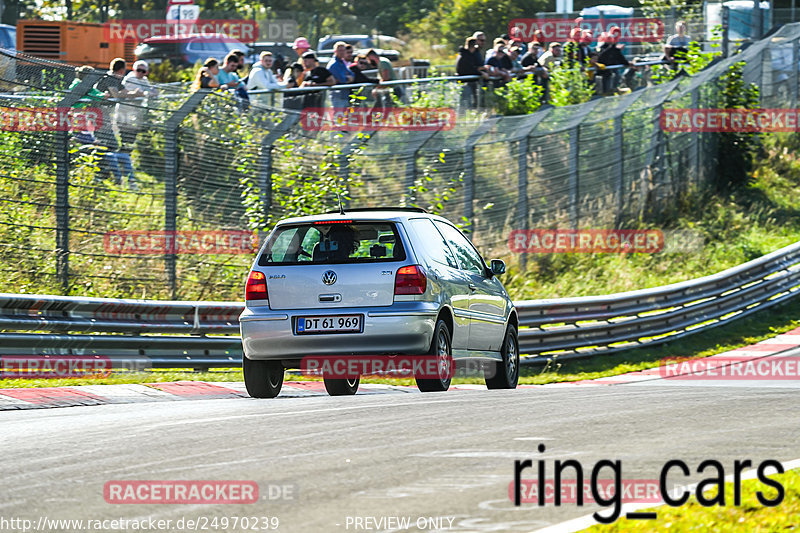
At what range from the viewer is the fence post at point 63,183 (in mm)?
14719

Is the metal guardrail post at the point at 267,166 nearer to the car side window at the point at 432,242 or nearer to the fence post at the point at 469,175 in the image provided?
the fence post at the point at 469,175

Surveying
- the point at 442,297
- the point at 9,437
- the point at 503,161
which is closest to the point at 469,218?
the point at 503,161

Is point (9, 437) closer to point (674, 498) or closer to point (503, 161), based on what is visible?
point (674, 498)

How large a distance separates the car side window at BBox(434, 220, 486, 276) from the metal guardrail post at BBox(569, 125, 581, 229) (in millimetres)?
10203

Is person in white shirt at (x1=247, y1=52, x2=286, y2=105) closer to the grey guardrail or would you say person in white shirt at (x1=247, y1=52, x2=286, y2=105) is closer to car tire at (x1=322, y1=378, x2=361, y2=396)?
the grey guardrail

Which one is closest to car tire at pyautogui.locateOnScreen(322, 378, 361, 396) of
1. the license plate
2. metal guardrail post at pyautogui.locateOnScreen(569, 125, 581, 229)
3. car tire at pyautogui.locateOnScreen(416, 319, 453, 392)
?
car tire at pyautogui.locateOnScreen(416, 319, 453, 392)

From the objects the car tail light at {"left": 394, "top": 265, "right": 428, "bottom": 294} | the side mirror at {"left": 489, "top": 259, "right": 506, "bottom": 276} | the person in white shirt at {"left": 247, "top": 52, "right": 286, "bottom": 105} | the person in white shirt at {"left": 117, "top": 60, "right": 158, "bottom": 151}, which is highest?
the person in white shirt at {"left": 247, "top": 52, "right": 286, "bottom": 105}

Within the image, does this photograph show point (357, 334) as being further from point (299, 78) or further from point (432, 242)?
point (299, 78)

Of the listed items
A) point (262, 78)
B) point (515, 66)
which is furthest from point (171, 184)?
point (515, 66)

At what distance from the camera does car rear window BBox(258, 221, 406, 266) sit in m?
11.2

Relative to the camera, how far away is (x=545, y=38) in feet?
123

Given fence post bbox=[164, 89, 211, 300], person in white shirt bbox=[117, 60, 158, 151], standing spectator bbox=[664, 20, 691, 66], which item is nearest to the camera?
person in white shirt bbox=[117, 60, 158, 151]

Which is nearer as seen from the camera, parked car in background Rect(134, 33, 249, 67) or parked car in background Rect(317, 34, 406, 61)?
parked car in background Rect(134, 33, 249, 67)

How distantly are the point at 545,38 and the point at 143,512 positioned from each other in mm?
32605
